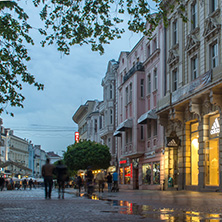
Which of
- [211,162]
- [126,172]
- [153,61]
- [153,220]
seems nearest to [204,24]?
[211,162]

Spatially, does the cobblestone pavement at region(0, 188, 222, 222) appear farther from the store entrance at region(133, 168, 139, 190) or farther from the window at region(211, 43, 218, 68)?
the store entrance at region(133, 168, 139, 190)

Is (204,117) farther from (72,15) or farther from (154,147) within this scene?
(72,15)

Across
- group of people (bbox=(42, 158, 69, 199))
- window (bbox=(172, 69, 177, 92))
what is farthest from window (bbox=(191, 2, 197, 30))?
group of people (bbox=(42, 158, 69, 199))

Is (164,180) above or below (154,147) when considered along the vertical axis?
below

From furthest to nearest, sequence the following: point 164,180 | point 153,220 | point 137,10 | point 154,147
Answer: point 154,147 < point 164,180 < point 137,10 < point 153,220

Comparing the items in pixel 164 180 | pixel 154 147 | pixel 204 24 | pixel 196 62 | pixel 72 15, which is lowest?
pixel 164 180

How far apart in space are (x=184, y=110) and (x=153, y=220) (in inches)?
830

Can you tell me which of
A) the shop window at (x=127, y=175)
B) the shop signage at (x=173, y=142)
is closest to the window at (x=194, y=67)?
the shop signage at (x=173, y=142)

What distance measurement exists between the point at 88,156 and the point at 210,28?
2923 centimetres

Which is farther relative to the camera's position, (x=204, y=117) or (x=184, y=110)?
(x=184, y=110)

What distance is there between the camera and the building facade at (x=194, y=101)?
24.4m

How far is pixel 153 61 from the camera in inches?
1484

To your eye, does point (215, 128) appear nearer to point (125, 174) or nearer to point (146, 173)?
point (146, 173)

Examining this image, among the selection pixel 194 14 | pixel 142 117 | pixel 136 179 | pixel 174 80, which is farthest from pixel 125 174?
pixel 194 14
